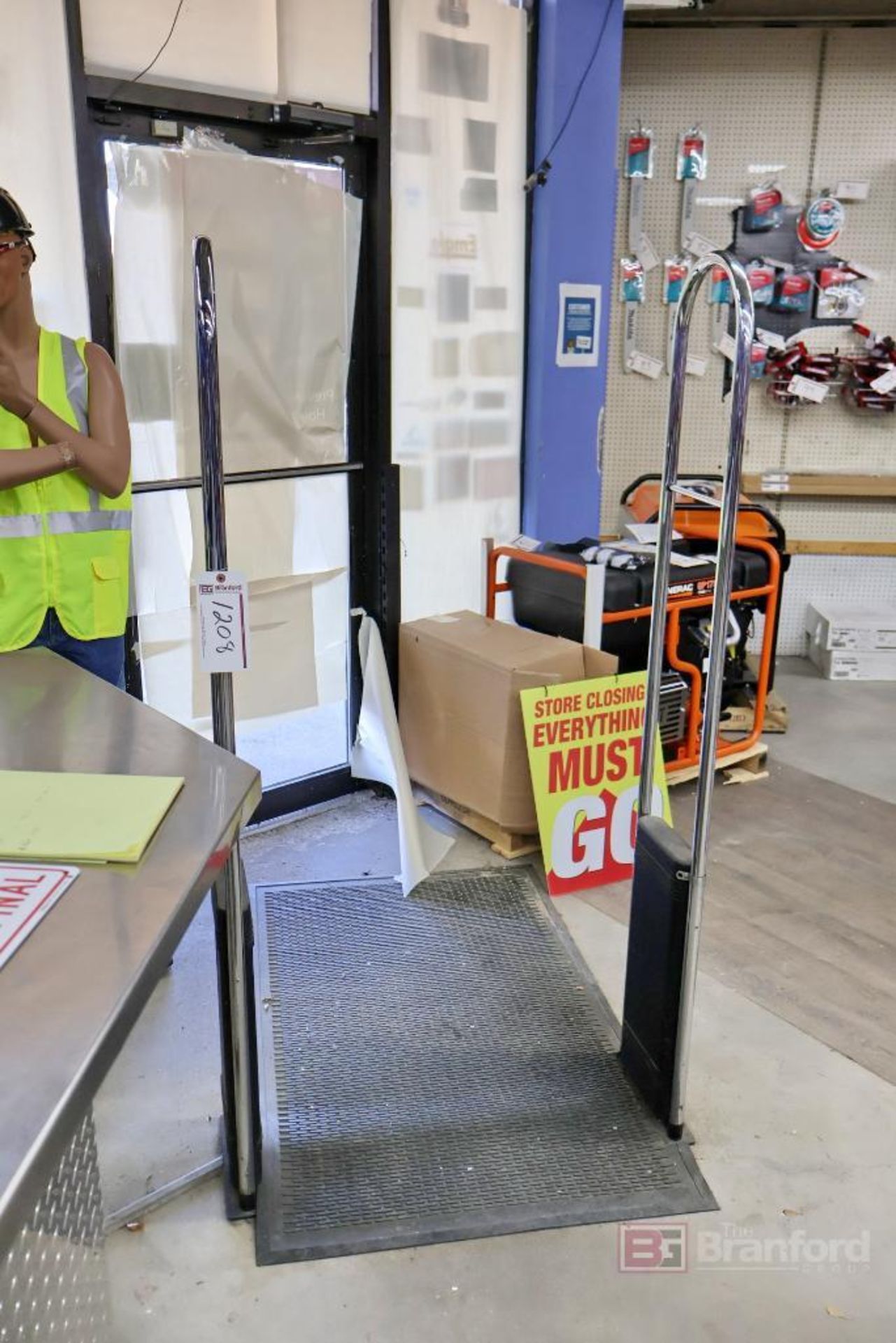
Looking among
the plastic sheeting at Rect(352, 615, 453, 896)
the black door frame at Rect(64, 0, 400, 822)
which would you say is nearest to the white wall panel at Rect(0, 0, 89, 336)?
the black door frame at Rect(64, 0, 400, 822)

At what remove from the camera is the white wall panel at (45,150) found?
2490 mm

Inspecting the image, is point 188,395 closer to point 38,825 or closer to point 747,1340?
point 38,825

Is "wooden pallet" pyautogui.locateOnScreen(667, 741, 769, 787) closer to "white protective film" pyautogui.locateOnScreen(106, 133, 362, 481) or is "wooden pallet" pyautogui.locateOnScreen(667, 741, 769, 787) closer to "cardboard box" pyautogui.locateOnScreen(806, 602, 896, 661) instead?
"cardboard box" pyautogui.locateOnScreen(806, 602, 896, 661)

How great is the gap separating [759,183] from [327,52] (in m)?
2.69

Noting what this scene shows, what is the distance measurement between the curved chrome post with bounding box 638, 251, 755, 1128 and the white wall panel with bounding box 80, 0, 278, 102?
158 cm

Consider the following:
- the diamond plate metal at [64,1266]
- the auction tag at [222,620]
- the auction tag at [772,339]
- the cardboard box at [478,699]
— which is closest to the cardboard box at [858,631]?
the auction tag at [772,339]

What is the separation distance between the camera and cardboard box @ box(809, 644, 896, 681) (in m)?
5.26

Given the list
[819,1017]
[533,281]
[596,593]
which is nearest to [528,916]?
[819,1017]

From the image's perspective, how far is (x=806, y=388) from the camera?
17.1 feet

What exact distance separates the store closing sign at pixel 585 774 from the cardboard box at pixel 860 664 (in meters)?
2.40

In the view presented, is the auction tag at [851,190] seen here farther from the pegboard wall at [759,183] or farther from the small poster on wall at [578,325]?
the small poster on wall at [578,325]

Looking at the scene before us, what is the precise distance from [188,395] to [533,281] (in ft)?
4.70

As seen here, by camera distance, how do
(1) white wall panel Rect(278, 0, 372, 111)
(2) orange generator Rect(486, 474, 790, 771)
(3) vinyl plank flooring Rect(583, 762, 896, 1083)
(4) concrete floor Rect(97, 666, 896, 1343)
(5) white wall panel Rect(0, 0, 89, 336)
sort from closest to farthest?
1. (4) concrete floor Rect(97, 666, 896, 1343)
2. (5) white wall panel Rect(0, 0, 89, 336)
3. (3) vinyl plank flooring Rect(583, 762, 896, 1083)
4. (1) white wall panel Rect(278, 0, 372, 111)
5. (2) orange generator Rect(486, 474, 790, 771)

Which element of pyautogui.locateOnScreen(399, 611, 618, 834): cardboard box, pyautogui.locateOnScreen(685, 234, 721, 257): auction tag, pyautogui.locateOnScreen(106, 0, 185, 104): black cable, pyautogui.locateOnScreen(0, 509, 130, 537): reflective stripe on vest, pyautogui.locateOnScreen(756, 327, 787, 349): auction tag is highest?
pyautogui.locateOnScreen(106, 0, 185, 104): black cable
